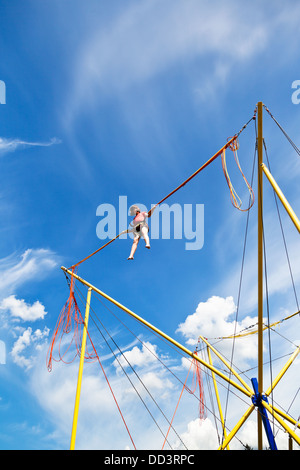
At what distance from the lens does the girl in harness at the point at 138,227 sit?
410 inches

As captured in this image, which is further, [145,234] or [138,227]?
[138,227]

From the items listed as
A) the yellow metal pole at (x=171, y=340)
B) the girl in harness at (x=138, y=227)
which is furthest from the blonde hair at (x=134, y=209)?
the yellow metal pole at (x=171, y=340)

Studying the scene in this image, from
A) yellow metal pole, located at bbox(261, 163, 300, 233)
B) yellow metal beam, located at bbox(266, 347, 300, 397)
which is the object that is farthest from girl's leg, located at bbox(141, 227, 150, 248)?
yellow metal beam, located at bbox(266, 347, 300, 397)

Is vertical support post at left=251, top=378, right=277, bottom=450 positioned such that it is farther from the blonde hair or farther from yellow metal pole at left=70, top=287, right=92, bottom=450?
the blonde hair

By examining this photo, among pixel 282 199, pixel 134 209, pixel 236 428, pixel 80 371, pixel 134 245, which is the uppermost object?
pixel 134 209

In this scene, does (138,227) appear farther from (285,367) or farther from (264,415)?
(285,367)

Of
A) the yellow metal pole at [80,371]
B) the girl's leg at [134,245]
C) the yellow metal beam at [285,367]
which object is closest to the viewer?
the girl's leg at [134,245]

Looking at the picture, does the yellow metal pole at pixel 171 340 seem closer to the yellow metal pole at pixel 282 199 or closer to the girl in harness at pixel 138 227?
the girl in harness at pixel 138 227

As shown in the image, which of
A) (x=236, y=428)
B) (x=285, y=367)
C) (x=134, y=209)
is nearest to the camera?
(x=236, y=428)

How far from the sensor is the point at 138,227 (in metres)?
10.8

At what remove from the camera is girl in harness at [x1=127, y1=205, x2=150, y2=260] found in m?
10.4

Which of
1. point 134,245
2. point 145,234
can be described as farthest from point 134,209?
point 134,245

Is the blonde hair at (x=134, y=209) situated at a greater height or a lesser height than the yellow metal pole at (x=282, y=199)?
greater
